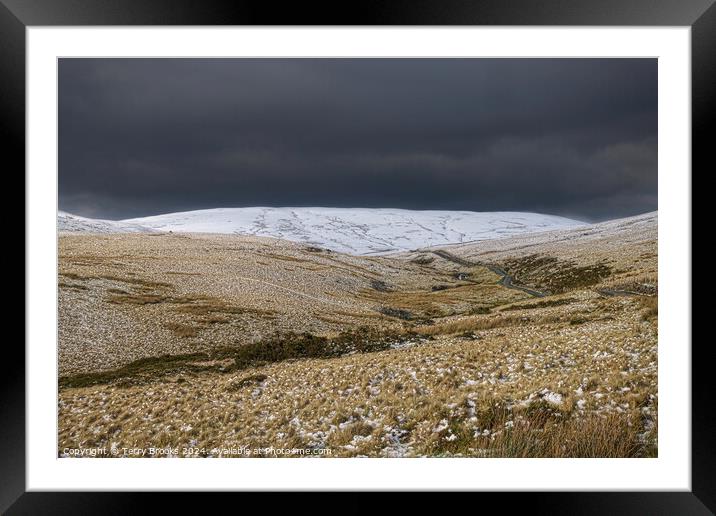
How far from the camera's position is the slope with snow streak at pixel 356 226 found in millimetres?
34688

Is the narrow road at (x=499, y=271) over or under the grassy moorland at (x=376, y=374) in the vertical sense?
over

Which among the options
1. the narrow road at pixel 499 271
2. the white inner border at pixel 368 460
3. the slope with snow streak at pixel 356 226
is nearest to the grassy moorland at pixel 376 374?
the white inner border at pixel 368 460

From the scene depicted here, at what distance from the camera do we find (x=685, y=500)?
524 cm

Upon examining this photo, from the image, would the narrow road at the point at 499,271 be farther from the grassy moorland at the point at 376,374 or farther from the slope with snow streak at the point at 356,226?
the slope with snow streak at the point at 356,226

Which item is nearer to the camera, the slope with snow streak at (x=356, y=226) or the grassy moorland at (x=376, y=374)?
the grassy moorland at (x=376, y=374)

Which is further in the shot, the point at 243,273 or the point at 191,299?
the point at 243,273

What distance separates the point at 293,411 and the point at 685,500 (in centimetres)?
680

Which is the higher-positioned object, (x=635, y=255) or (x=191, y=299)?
(x=635, y=255)

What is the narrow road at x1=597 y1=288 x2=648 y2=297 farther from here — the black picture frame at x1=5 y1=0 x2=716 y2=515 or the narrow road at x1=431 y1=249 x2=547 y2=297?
the black picture frame at x1=5 y1=0 x2=716 y2=515
